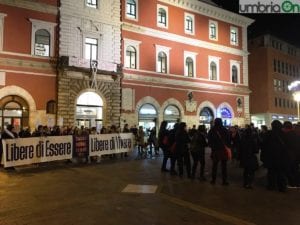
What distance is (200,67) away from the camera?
34406mm

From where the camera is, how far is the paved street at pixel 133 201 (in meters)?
7.27

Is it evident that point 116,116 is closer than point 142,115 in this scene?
Yes

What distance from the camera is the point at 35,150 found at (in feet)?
48.4

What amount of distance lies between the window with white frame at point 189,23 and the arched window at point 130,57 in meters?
6.66

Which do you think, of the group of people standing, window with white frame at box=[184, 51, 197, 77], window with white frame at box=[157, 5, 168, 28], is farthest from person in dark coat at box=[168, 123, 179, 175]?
window with white frame at box=[184, 51, 197, 77]

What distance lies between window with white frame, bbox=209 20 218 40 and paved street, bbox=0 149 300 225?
2472 centimetres

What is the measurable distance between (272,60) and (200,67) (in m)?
25.7

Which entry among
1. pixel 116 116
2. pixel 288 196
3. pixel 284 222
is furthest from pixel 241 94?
pixel 284 222

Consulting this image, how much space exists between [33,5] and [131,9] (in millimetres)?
8354

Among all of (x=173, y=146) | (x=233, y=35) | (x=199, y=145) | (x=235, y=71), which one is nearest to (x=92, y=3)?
(x=233, y=35)

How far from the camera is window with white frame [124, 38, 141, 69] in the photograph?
28891mm

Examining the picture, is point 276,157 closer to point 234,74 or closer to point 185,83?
point 185,83

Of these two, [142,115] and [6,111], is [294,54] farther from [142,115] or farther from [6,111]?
[6,111]

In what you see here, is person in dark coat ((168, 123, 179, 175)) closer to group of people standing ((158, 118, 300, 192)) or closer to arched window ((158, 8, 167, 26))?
group of people standing ((158, 118, 300, 192))
